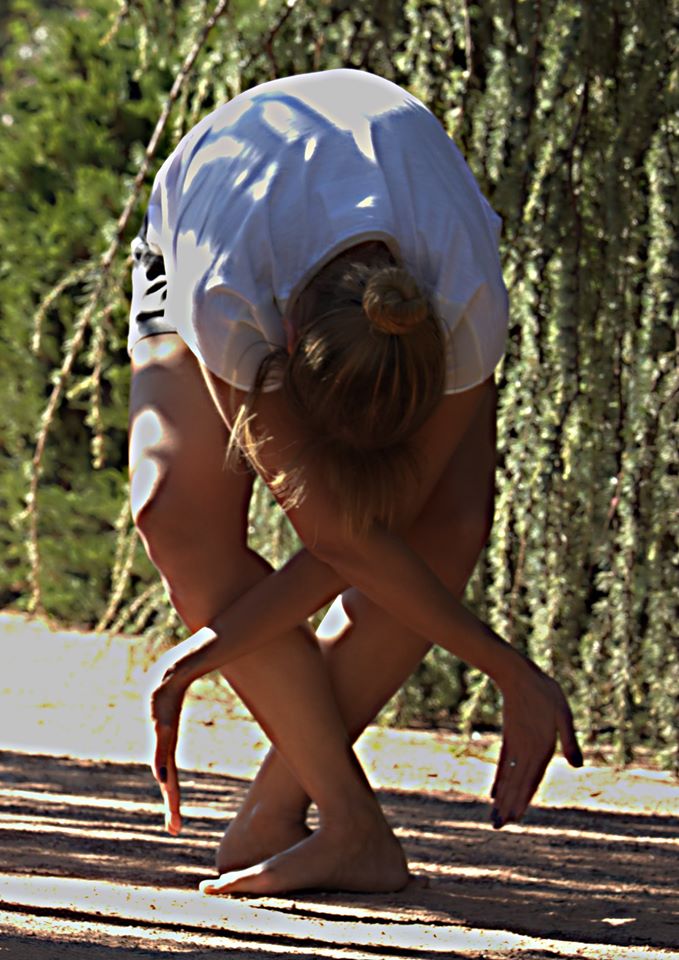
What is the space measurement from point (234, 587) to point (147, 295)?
471mm

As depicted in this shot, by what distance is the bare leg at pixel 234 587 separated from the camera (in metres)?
2.23

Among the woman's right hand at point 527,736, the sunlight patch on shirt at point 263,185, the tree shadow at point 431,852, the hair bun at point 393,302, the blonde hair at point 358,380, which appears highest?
the sunlight patch on shirt at point 263,185

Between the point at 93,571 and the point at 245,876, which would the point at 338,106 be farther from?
the point at 93,571

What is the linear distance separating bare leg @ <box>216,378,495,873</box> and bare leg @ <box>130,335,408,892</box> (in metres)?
0.08

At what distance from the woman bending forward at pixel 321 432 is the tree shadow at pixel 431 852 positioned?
0.13 metres

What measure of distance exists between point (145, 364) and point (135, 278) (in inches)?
7.7

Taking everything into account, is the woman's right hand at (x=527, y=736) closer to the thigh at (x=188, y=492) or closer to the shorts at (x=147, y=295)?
the thigh at (x=188, y=492)

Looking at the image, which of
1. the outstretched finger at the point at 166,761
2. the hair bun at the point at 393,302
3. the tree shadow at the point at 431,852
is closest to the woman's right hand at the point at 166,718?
the outstretched finger at the point at 166,761

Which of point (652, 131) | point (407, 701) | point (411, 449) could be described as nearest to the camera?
point (411, 449)

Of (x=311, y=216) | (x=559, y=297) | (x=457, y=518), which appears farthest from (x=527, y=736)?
(x=559, y=297)

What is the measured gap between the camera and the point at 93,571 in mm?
5004

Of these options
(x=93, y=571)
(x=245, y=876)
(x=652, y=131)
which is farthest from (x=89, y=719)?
(x=652, y=131)

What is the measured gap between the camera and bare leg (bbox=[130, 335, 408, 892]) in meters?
2.23

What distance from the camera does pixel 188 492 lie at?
7.29ft
